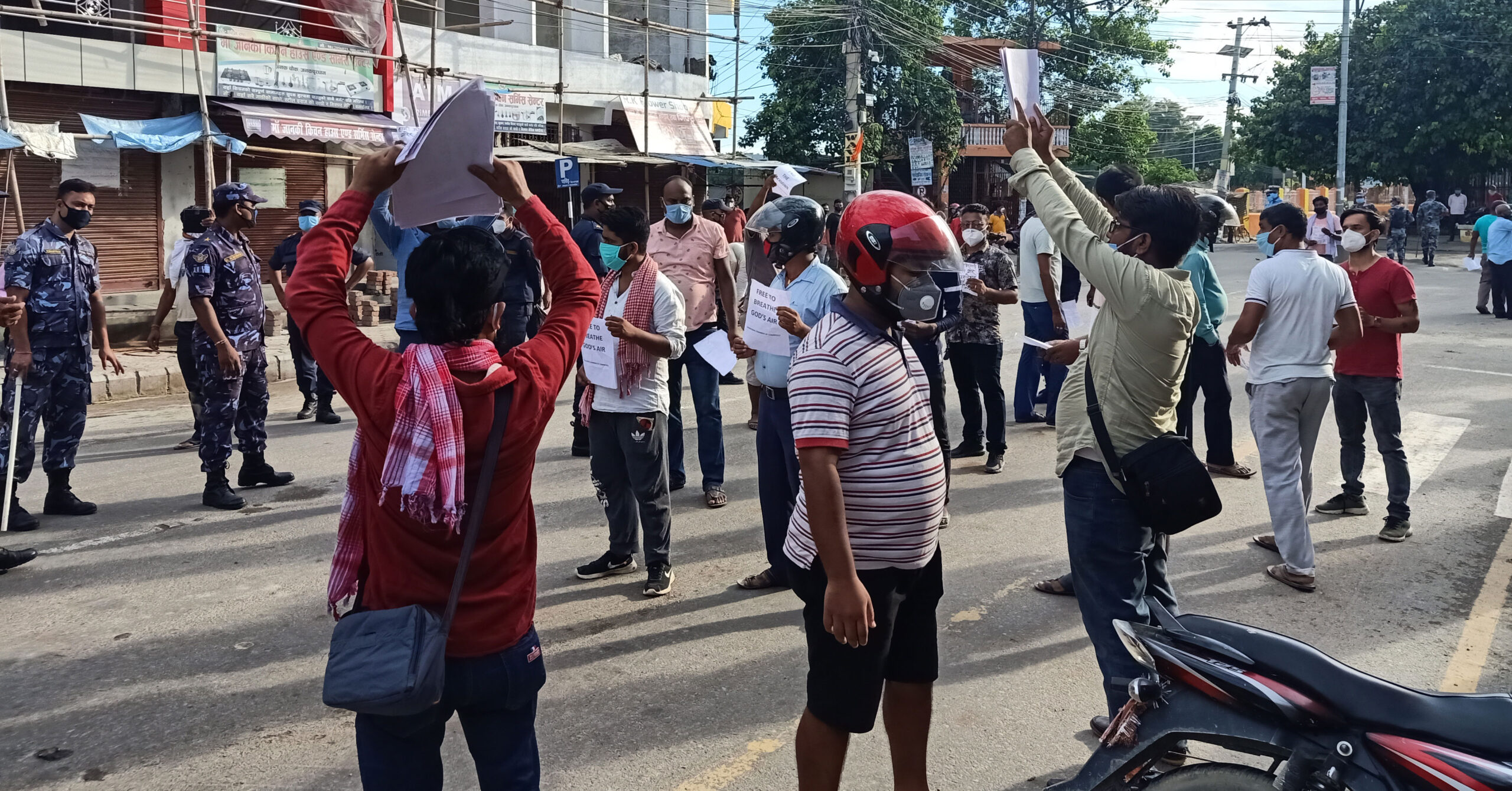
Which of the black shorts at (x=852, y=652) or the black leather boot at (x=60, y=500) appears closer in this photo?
the black shorts at (x=852, y=652)

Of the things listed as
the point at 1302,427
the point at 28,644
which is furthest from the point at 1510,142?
the point at 28,644

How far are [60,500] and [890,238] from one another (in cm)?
568

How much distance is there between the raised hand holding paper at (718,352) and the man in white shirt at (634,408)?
52cm

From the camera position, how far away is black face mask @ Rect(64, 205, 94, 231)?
20.3 ft

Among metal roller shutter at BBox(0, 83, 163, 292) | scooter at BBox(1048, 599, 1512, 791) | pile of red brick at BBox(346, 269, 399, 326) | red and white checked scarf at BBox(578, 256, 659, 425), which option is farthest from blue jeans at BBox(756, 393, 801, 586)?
metal roller shutter at BBox(0, 83, 163, 292)

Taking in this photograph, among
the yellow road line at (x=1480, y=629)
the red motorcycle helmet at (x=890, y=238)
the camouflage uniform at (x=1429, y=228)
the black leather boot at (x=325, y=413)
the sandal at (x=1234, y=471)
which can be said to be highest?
the camouflage uniform at (x=1429, y=228)

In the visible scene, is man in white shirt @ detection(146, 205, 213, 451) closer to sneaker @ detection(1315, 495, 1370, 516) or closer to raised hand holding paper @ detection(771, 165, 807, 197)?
raised hand holding paper @ detection(771, 165, 807, 197)

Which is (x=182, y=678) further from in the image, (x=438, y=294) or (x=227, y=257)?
(x=227, y=257)

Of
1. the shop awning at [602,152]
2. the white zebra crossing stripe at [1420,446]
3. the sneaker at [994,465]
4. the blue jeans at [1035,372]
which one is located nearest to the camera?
the white zebra crossing stripe at [1420,446]

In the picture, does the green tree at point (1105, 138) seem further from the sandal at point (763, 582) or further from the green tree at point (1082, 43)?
the sandal at point (763, 582)

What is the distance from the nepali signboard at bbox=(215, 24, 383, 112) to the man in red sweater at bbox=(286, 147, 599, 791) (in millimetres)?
14193

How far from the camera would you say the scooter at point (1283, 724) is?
2.24 meters

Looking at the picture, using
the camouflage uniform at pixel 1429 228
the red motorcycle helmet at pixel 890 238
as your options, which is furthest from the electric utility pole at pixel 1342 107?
the red motorcycle helmet at pixel 890 238

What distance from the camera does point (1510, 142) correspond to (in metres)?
33.0
